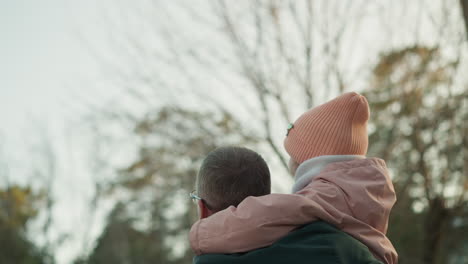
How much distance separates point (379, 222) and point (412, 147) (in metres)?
7.68

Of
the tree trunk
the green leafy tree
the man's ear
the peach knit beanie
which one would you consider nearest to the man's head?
the man's ear

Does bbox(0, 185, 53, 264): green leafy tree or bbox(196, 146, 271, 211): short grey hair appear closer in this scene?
bbox(196, 146, 271, 211): short grey hair

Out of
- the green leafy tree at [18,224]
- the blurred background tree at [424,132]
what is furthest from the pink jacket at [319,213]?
the green leafy tree at [18,224]

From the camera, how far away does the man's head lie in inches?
69.4

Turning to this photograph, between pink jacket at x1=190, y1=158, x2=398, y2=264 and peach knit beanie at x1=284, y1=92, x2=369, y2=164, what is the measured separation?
11 cm

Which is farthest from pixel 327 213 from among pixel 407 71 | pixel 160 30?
pixel 407 71

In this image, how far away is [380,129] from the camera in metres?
9.30

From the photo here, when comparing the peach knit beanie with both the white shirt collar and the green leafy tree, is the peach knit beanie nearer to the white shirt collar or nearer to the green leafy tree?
the white shirt collar

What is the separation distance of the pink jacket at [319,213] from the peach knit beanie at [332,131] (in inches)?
4.3

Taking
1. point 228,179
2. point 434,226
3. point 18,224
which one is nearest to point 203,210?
point 228,179

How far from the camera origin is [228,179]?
1763 millimetres

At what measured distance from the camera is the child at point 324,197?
5.21ft

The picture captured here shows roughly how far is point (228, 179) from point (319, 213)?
0.34 meters

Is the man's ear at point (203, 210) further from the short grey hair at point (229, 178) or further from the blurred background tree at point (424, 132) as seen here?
the blurred background tree at point (424, 132)
